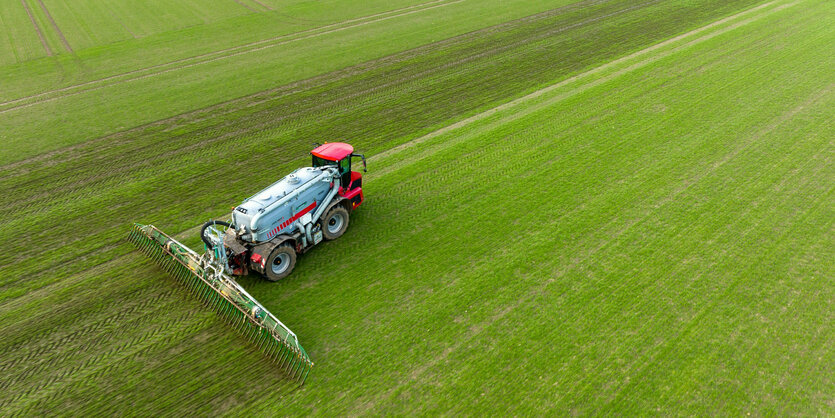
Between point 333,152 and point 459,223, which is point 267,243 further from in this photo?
point 459,223

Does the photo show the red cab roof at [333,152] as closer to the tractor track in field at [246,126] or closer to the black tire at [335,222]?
the black tire at [335,222]

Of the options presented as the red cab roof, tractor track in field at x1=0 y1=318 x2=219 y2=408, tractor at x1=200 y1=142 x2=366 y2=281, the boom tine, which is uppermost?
the red cab roof

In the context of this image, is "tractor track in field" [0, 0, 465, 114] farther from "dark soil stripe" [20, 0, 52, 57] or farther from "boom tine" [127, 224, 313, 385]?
"boom tine" [127, 224, 313, 385]

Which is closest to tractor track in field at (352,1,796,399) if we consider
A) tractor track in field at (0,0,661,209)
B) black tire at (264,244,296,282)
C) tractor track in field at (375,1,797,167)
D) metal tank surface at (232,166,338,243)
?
tractor track in field at (375,1,797,167)

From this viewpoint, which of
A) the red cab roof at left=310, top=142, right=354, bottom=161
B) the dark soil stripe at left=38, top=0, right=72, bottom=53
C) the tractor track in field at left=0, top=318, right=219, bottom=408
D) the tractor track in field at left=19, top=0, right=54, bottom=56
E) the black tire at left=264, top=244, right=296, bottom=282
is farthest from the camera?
the dark soil stripe at left=38, top=0, right=72, bottom=53

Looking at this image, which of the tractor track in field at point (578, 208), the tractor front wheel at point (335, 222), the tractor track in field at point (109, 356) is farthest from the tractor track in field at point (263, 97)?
the tractor track in field at point (109, 356)
